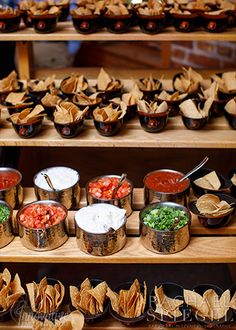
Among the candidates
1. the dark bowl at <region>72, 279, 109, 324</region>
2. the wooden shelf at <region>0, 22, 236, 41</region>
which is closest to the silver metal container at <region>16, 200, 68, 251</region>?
the dark bowl at <region>72, 279, 109, 324</region>

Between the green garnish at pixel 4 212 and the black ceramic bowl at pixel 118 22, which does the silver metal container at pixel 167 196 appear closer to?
the green garnish at pixel 4 212

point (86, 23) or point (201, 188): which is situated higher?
point (86, 23)

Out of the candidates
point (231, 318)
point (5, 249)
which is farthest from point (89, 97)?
point (231, 318)

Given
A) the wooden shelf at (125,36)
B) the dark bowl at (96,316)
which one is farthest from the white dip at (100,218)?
the wooden shelf at (125,36)

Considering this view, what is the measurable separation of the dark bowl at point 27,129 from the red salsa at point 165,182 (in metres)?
0.55

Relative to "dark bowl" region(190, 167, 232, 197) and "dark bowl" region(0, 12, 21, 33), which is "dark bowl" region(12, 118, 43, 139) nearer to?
"dark bowl" region(0, 12, 21, 33)

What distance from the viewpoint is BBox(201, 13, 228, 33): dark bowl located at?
2.71 m

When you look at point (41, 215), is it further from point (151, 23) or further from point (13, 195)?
point (151, 23)

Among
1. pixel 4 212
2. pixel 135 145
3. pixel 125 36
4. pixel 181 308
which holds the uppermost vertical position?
pixel 125 36

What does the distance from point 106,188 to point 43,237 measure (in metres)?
0.39

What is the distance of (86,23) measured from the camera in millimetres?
2725

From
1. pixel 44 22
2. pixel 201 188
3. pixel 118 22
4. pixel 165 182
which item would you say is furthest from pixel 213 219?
pixel 44 22

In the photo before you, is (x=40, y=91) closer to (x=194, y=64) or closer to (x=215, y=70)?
(x=215, y=70)

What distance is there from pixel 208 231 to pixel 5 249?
2.86ft
